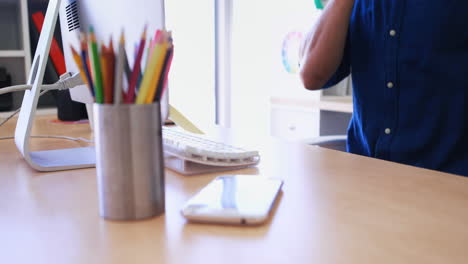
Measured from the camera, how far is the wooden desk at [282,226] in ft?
1.21

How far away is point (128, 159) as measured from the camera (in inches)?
17.1

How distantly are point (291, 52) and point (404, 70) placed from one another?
70.8 inches

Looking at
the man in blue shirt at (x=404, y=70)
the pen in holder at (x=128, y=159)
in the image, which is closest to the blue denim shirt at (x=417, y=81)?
the man in blue shirt at (x=404, y=70)

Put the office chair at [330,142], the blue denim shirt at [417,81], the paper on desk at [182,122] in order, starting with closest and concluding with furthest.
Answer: the paper on desk at [182,122] → the blue denim shirt at [417,81] → the office chair at [330,142]

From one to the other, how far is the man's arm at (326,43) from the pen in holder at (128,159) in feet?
2.51

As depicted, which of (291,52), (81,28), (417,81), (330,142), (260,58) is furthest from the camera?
(260,58)

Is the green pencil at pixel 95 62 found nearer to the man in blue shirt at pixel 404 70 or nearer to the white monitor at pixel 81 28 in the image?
the white monitor at pixel 81 28

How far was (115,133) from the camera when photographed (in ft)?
1.42

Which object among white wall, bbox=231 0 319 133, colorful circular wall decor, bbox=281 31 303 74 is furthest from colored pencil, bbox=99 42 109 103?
colorful circular wall decor, bbox=281 31 303 74

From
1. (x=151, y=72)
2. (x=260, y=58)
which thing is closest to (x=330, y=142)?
(x=151, y=72)

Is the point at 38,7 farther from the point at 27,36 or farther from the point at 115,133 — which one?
the point at 115,133

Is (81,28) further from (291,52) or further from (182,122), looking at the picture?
(291,52)

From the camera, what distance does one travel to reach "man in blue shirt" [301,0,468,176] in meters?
1.02

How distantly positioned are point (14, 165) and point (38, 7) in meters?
1.27
